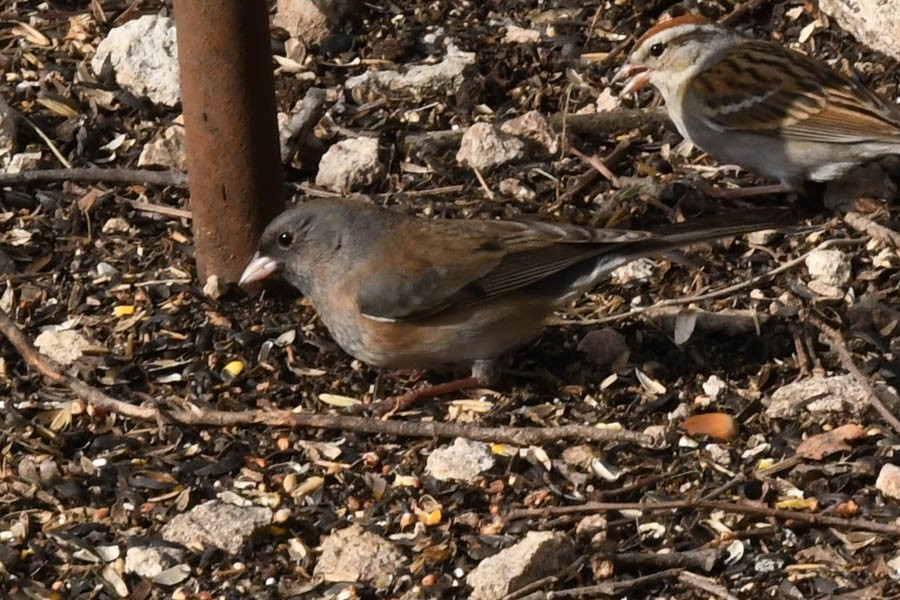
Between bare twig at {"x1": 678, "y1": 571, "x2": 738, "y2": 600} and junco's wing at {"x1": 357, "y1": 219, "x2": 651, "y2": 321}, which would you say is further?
junco's wing at {"x1": 357, "y1": 219, "x2": 651, "y2": 321}

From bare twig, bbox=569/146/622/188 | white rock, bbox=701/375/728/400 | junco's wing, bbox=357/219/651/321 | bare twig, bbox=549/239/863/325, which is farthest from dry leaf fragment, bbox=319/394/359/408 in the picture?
bare twig, bbox=569/146/622/188

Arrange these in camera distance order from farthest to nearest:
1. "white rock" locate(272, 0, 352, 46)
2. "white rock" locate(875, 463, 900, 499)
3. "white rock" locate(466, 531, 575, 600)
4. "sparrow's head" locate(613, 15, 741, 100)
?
1. "white rock" locate(272, 0, 352, 46)
2. "sparrow's head" locate(613, 15, 741, 100)
3. "white rock" locate(875, 463, 900, 499)
4. "white rock" locate(466, 531, 575, 600)

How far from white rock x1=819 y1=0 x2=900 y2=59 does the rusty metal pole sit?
94.4 inches

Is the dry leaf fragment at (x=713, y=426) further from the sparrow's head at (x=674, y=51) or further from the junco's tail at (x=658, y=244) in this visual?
the sparrow's head at (x=674, y=51)

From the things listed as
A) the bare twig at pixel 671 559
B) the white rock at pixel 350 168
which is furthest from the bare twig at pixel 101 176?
the bare twig at pixel 671 559

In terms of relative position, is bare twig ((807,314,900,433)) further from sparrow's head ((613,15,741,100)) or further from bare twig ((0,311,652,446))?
sparrow's head ((613,15,741,100))

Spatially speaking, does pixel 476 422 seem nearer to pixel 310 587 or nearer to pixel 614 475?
pixel 614 475

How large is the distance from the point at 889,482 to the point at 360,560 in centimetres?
141

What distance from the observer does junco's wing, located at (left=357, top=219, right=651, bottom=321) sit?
4.80m

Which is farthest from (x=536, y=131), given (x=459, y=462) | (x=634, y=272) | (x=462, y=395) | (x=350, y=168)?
(x=459, y=462)

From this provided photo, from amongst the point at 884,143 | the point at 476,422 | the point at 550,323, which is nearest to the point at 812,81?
the point at 884,143

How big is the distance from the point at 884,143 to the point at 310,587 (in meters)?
2.81

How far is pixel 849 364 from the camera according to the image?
15.4ft

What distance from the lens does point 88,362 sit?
16.2 feet
